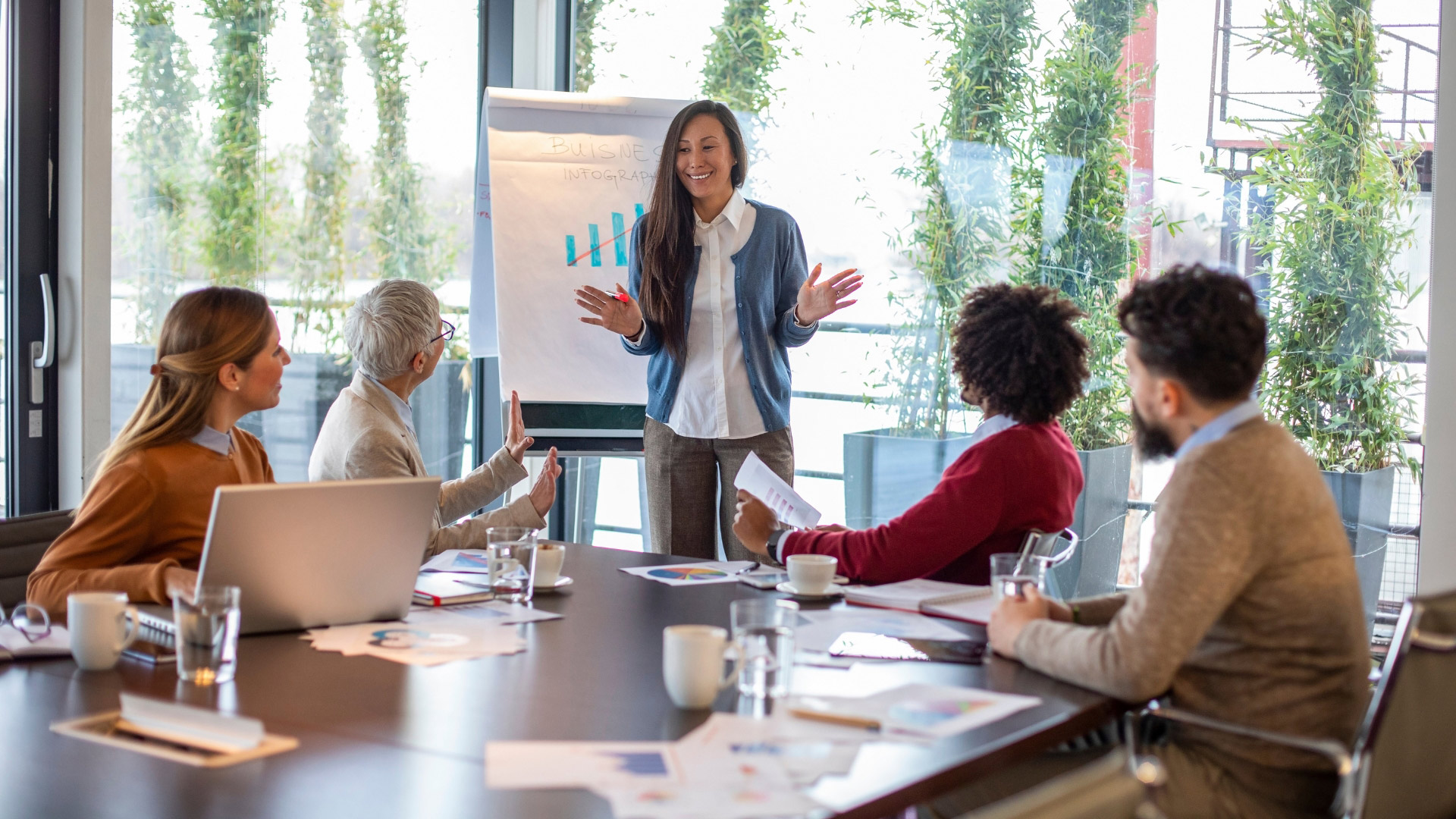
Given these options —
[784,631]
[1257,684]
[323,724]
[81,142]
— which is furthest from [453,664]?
[81,142]

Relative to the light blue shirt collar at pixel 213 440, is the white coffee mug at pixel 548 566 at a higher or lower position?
lower

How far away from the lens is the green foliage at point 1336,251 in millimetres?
3578

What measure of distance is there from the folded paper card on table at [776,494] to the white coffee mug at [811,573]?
10.6 inches

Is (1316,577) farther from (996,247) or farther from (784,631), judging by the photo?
(996,247)

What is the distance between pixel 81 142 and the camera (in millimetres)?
3344

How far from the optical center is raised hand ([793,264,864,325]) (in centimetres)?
333

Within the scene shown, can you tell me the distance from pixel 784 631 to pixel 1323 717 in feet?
2.31

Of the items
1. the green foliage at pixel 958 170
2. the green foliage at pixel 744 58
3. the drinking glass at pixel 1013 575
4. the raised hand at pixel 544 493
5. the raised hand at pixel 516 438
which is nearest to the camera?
the drinking glass at pixel 1013 575

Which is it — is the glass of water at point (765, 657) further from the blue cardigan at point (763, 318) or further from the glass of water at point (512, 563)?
the blue cardigan at point (763, 318)

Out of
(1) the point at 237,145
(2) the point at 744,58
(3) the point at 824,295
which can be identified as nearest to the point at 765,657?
(3) the point at 824,295

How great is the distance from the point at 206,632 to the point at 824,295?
6.96 feet

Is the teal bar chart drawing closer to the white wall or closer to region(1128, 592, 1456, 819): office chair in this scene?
the white wall

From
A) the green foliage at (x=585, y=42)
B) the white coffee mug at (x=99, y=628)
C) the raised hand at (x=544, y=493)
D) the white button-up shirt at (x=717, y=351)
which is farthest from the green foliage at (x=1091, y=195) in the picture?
the white coffee mug at (x=99, y=628)

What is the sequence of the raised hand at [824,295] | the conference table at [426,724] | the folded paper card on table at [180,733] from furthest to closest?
the raised hand at [824,295] → the folded paper card on table at [180,733] → the conference table at [426,724]
